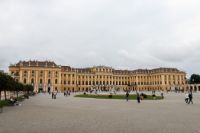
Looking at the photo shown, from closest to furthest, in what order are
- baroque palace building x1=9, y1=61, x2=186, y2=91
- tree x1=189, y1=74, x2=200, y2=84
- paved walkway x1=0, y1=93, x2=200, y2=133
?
paved walkway x1=0, y1=93, x2=200, y2=133, baroque palace building x1=9, y1=61, x2=186, y2=91, tree x1=189, y1=74, x2=200, y2=84

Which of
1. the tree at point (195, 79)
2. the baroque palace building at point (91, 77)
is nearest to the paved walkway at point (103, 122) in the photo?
the baroque palace building at point (91, 77)

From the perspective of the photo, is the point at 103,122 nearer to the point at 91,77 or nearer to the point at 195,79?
the point at 195,79

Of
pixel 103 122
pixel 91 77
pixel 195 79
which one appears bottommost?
pixel 103 122

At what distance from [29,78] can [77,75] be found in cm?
2934

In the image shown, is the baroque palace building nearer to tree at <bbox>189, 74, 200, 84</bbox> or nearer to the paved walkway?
tree at <bbox>189, 74, 200, 84</bbox>

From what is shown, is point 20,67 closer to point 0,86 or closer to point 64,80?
point 64,80

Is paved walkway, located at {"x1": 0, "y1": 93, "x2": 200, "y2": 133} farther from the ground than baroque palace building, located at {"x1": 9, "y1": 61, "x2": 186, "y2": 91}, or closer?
closer

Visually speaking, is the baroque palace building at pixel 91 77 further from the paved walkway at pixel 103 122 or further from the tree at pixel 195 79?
the paved walkway at pixel 103 122

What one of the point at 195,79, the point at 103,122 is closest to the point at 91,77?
the point at 195,79

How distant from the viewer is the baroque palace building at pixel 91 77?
118688 millimetres

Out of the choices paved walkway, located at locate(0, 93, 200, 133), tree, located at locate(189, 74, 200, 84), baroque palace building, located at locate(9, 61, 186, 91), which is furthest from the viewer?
tree, located at locate(189, 74, 200, 84)

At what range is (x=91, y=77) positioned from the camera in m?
144

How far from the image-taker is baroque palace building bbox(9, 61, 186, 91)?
11869cm

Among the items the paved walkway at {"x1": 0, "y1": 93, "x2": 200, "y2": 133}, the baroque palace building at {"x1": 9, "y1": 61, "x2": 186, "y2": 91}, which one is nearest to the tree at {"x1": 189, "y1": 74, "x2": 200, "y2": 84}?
the baroque palace building at {"x1": 9, "y1": 61, "x2": 186, "y2": 91}
